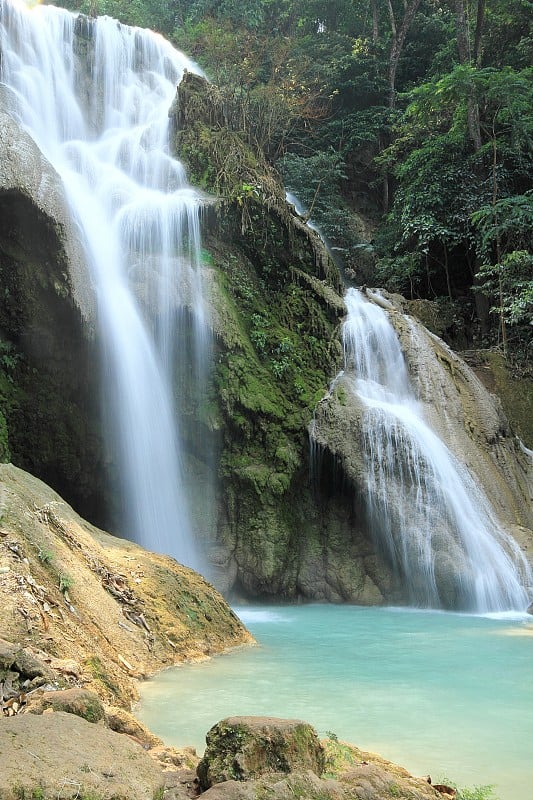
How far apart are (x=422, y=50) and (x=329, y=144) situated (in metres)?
5.20

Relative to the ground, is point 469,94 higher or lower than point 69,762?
higher

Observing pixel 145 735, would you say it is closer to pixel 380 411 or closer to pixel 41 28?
pixel 380 411

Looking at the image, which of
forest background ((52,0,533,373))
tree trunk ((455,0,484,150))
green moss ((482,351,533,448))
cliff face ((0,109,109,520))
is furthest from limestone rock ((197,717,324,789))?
tree trunk ((455,0,484,150))

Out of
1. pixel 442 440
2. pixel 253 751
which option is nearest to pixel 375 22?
pixel 442 440

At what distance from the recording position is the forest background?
17062mm

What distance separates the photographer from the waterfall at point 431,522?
1046 centimetres

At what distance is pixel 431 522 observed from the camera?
36.3ft

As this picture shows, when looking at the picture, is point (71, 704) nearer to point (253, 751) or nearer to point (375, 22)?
point (253, 751)

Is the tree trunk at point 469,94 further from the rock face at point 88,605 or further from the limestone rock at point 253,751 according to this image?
the limestone rock at point 253,751

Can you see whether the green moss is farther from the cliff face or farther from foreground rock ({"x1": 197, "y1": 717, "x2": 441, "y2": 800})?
foreground rock ({"x1": 197, "y1": 717, "x2": 441, "y2": 800})

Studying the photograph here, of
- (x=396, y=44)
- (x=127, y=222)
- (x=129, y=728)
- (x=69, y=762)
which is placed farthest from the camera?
(x=396, y=44)

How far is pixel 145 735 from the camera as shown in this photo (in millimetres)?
3443

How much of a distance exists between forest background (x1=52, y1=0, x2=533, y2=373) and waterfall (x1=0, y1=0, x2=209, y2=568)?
198 centimetres

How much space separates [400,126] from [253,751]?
21.1 meters
